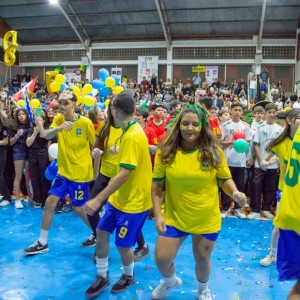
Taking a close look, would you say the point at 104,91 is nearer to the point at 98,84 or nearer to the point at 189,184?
the point at 98,84

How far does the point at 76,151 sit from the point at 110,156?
1.51ft

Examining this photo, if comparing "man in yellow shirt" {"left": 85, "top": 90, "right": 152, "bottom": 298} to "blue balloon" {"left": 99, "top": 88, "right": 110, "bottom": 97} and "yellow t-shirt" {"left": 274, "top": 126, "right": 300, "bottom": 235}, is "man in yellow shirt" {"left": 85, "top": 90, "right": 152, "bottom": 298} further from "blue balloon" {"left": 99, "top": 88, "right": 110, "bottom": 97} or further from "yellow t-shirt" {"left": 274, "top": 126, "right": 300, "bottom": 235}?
"blue balloon" {"left": 99, "top": 88, "right": 110, "bottom": 97}

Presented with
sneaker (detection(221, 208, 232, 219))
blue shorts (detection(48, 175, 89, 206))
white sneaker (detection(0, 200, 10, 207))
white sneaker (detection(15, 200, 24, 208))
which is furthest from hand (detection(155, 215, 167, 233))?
white sneaker (detection(0, 200, 10, 207))

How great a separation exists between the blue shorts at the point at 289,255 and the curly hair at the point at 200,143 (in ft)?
2.87

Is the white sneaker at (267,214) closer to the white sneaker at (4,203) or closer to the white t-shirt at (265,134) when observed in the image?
the white t-shirt at (265,134)

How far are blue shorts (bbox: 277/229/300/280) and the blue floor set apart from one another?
1.49 meters

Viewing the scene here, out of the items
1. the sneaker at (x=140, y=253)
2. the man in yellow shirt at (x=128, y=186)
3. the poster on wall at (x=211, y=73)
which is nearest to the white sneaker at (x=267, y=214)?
the sneaker at (x=140, y=253)

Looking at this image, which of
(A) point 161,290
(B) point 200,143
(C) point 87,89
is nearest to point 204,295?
(A) point 161,290

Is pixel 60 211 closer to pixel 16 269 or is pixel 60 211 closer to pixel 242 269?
pixel 16 269

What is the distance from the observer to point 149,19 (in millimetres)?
19625

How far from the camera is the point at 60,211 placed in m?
6.18

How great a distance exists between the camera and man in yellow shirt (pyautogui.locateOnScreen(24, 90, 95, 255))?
4.25 m

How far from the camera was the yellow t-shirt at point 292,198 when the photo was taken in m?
2.01

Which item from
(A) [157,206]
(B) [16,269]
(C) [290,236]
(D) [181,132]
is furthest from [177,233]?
(B) [16,269]
